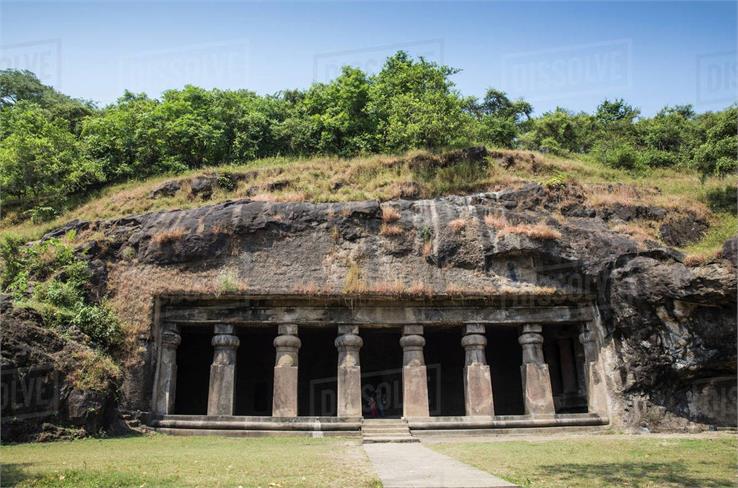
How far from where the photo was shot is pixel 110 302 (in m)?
17.8

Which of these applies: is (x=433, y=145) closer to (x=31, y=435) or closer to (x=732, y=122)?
(x=732, y=122)

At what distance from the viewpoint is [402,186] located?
2264 cm

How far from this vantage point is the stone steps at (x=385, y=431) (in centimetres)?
1464

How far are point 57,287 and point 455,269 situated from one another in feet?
41.3

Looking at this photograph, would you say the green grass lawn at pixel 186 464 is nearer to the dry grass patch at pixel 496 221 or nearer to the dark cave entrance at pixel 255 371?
the dark cave entrance at pixel 255 371

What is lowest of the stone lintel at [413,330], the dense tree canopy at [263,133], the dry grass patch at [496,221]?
the stone lintel at [413,330]

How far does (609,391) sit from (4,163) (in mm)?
27256

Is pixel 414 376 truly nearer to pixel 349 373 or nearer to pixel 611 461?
pixel 349 373

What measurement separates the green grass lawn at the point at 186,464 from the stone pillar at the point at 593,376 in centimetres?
837

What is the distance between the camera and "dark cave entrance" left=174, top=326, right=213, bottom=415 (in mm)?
22094

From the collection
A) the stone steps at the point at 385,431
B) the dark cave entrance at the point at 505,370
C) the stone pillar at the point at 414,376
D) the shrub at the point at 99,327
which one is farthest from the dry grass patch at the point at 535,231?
Result: the shrub at the point at 99,327

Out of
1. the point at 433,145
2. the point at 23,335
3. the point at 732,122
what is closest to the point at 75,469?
the point at 23,335

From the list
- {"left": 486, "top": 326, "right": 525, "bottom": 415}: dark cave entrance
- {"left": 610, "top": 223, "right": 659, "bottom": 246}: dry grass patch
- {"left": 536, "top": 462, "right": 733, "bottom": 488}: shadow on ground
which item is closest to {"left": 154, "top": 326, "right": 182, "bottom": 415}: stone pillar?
{"left": 486, "top": 326, "right": 525, "bottom": 415}: dark cave entrance

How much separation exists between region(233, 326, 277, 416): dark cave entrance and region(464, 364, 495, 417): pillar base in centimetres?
837
